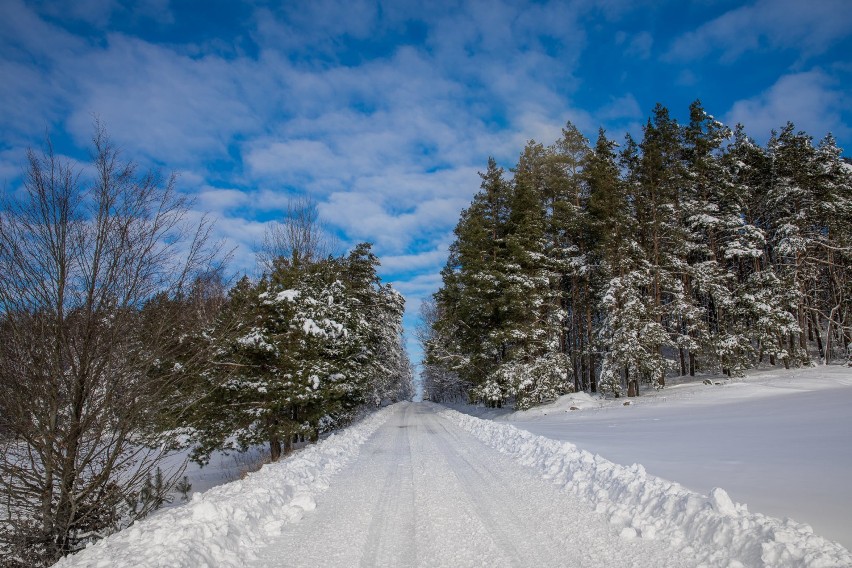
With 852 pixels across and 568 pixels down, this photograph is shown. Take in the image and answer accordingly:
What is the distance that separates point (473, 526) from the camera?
5.19 meters

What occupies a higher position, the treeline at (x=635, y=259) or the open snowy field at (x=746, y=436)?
the treeline at (x=635, y=259)

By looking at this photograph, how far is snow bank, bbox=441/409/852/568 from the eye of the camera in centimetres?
351

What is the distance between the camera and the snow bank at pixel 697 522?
3514 millimetres

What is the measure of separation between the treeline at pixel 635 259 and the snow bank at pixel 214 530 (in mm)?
14693

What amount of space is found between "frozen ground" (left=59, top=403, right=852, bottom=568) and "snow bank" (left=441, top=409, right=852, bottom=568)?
1cm

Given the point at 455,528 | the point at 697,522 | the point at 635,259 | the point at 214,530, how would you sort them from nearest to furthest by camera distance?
the point at 697,522
the point at 214,530
the point at 455,528
the point at 635,259

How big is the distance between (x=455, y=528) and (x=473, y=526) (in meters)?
0.23

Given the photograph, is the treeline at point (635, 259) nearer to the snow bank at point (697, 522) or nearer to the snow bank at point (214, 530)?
the snow bank at point (697, 522)

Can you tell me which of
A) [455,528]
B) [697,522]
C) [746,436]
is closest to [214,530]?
[455,528]

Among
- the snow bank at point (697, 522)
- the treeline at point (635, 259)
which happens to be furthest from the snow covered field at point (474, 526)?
the treeline at point (635, 259)

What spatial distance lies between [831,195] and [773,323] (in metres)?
8.80

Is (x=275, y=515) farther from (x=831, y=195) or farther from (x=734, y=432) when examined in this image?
(x=831, y=195)

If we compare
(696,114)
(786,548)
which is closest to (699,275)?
(696,114)

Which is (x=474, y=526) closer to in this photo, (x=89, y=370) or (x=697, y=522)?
(x=697, y=522)
